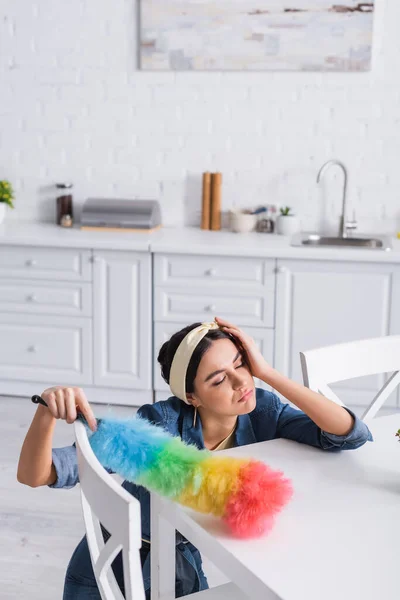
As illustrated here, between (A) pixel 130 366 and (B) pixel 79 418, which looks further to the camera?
(A) pixel 130 366

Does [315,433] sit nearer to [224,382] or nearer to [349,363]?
[224,382]

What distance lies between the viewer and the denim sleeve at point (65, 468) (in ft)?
4.58

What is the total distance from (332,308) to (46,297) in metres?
1.26

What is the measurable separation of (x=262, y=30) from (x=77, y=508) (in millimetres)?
2291

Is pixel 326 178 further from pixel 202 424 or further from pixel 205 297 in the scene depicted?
pixel 202 424

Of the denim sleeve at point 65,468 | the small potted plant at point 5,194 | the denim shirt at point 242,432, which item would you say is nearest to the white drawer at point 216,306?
the small potted plant at point 5,194

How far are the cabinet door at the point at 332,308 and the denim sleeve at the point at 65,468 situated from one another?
7.11 ft

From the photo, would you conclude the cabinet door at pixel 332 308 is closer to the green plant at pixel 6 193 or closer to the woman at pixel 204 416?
the green plant at pixel 6 193

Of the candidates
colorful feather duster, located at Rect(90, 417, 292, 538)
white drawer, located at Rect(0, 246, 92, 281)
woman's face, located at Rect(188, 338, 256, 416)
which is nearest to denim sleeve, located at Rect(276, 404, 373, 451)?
woman's face, located at Rect(188, 338, 256, 416)

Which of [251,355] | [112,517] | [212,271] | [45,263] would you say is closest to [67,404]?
[112,517]

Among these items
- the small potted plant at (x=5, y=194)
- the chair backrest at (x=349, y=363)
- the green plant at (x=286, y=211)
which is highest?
the small potted plant at (x=5, y=194)

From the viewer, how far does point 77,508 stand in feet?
9.39

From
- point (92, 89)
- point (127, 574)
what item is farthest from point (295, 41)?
point (127, 574)

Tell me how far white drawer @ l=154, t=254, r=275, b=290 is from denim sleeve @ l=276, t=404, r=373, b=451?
1833mm
